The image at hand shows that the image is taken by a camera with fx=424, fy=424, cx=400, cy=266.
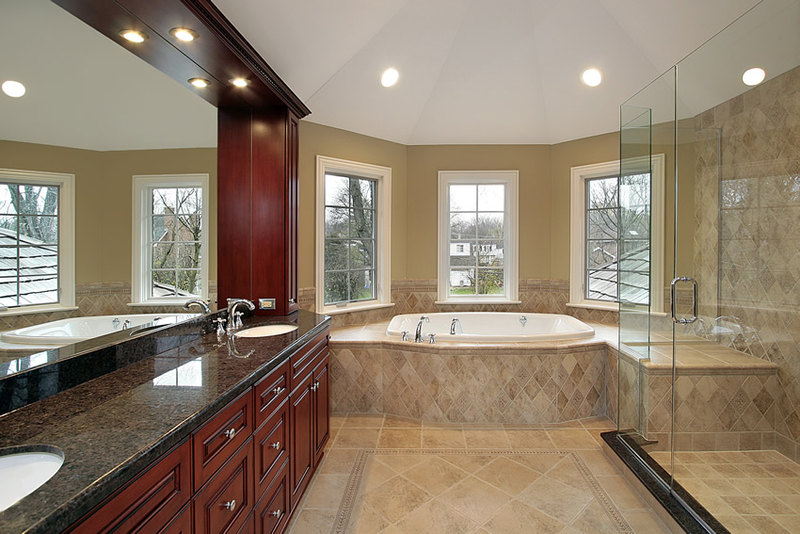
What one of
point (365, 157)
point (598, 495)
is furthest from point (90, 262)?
point (365, 157)

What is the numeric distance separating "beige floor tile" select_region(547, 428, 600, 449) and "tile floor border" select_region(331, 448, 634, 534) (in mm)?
84

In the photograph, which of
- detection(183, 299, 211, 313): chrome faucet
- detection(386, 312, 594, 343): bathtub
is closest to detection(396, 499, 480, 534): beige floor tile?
detection(183, 299, 211, 313): chrome faucet

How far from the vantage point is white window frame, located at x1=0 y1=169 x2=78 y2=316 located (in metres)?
1.27

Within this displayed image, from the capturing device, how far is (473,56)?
12.1 feet


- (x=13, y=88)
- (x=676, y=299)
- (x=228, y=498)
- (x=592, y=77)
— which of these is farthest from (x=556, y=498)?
(x=592, y=77)

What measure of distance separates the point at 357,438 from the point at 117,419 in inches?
80.9

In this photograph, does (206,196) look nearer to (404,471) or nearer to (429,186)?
(404,471)

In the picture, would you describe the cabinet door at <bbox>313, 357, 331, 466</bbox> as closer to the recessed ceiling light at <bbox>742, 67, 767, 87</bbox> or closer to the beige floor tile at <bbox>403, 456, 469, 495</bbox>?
the beige floor tile at <bbox>403, 456, 469, 495</bbox>

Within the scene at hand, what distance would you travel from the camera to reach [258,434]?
1622 mm

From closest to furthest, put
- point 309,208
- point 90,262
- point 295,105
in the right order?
point 90,262 < point 295,105 < point 309,208

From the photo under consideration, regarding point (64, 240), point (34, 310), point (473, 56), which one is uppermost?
point (473, 56)

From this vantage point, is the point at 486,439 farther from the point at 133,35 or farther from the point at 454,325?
the point at 133,35

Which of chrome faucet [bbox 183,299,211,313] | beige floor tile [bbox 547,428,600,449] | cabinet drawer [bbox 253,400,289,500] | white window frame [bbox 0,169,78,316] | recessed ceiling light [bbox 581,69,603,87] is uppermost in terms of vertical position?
recessed ceiling light [bbox 581,69,603,87]

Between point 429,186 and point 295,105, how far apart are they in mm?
1934
